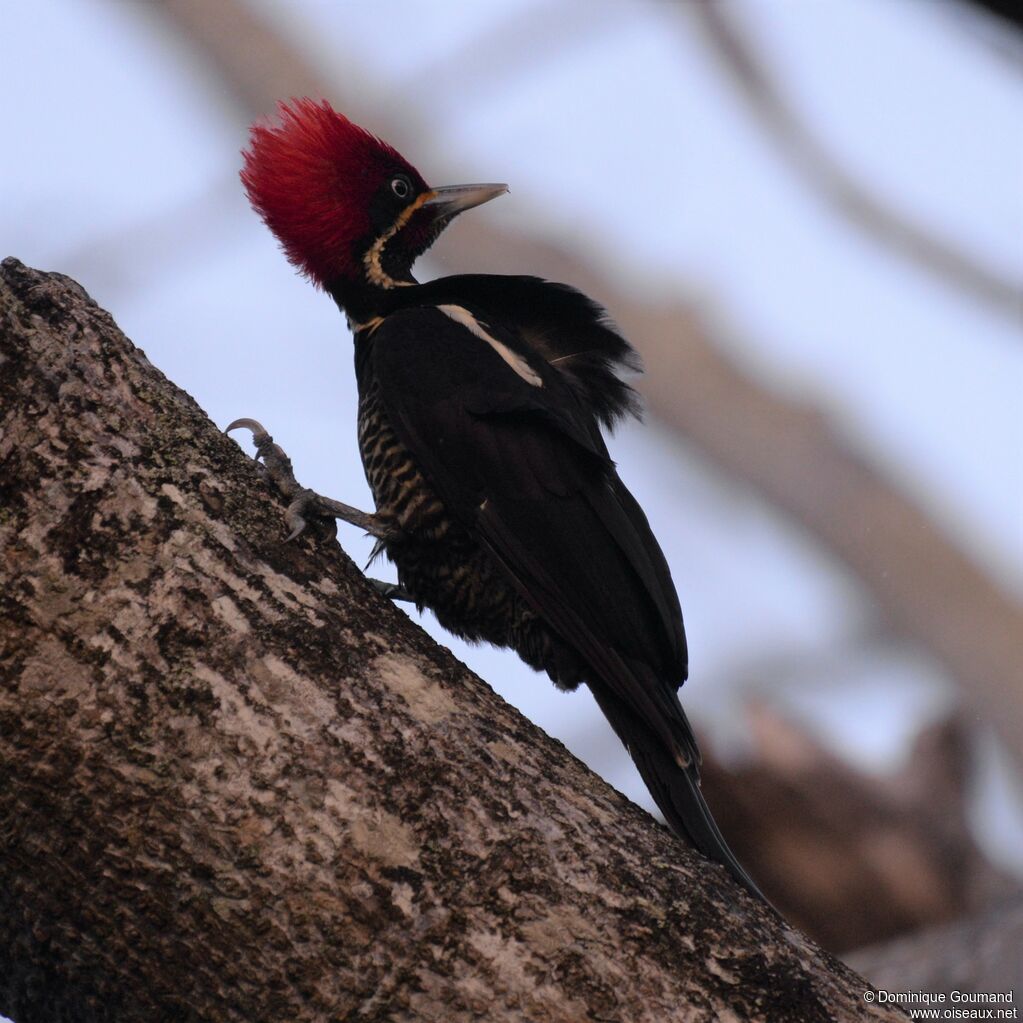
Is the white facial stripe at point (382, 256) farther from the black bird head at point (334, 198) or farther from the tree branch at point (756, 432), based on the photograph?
the tree branch at point (756, 432)

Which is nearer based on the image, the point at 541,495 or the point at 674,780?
the point at 674,780

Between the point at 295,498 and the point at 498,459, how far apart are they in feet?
2.67

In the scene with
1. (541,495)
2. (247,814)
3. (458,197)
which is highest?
(458,197)

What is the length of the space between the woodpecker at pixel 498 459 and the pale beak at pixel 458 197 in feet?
0.66

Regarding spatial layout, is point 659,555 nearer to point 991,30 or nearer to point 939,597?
point 991,30

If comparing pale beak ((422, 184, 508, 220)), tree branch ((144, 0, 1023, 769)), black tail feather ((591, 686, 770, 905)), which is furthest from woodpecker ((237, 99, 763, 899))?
tree branch ((144, 0, 1023, 769))

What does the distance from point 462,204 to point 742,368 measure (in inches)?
132

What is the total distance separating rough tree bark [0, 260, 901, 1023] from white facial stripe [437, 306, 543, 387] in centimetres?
Result: 137

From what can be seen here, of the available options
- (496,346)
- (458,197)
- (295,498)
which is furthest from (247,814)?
(458,197)

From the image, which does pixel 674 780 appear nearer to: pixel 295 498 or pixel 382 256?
pixel 295 498

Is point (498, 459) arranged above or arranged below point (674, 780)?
above

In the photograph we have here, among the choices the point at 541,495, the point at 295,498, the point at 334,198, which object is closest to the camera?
the point at 295,498

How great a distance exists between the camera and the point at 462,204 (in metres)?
4.61

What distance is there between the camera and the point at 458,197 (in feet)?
15.1
